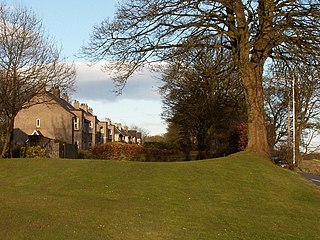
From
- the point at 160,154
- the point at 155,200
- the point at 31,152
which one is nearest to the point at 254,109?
the point at 155,200

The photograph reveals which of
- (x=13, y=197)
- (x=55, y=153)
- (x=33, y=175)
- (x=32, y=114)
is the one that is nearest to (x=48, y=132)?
(x=32, y=114)

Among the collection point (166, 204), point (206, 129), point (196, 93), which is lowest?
point (166, 204)

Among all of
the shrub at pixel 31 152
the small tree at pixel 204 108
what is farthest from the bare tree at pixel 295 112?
the shrub at pixel 31 152

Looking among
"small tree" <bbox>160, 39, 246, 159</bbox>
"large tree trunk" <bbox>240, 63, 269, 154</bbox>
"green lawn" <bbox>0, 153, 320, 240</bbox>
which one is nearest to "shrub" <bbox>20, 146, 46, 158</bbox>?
"green lawn" <bbox>0, 153, 320, 240</bbox>

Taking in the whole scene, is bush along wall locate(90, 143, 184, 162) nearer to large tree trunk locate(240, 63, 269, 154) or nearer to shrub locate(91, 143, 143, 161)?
shrub locate(91, 143, 143, 161)

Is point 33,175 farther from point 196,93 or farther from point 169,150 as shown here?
point 196,93

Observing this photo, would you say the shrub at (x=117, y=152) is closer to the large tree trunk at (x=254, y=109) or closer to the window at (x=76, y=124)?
the large tree trunk at (x=254, y=109)

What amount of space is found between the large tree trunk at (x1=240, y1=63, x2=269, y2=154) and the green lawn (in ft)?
2.72

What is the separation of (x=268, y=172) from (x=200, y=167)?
269 centimetres

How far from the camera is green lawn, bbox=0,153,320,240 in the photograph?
9977 mm

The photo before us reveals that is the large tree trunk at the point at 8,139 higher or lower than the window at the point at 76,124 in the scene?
lower

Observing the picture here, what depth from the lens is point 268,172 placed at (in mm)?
18297

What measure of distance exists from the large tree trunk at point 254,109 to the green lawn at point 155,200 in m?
0.83

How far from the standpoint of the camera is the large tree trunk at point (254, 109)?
66.9ft
